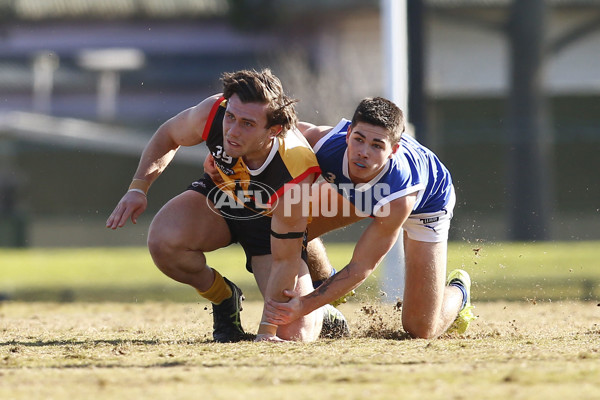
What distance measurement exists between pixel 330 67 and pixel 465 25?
12.4 ft

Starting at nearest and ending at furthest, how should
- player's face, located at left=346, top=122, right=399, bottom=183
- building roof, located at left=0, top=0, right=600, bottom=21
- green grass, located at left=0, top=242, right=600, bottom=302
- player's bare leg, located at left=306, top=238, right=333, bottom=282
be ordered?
player's face, located at left=346, top=122, right=399, bottom=183
player's bare leg, located at left=306, top=238, right=333, bottom=282
green grass, located at left=0, top=242, right=600, bottom=302
building roof, located at left=0, top=0, right=600, bottom=21

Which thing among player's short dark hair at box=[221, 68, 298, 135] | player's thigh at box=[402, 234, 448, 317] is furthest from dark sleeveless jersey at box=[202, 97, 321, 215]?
player's thigh at box=[402, 234, 448, 317]

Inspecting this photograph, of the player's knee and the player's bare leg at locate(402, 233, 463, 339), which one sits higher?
the player's knee

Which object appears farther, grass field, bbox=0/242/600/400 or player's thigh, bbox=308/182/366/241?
player's thigh, bbox=308/182/366/241

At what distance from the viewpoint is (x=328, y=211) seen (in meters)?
6.91

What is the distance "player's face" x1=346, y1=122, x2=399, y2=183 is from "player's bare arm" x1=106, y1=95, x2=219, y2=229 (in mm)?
1138

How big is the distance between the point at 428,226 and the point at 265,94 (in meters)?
1.72

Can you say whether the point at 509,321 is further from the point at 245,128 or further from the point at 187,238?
the point at 245,128

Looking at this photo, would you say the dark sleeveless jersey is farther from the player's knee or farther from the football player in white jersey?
the player's knee

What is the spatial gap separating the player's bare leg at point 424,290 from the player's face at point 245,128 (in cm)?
162

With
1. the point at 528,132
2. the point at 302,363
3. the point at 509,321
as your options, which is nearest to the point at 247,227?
the point at 302,363

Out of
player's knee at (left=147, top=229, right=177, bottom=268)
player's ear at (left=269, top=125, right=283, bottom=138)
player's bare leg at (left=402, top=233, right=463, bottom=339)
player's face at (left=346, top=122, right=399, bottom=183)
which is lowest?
player's bare leg at (left=402, top=233, right=463, bottom=339)

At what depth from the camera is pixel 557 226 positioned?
55.6 ft

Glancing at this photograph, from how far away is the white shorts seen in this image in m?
6.79
